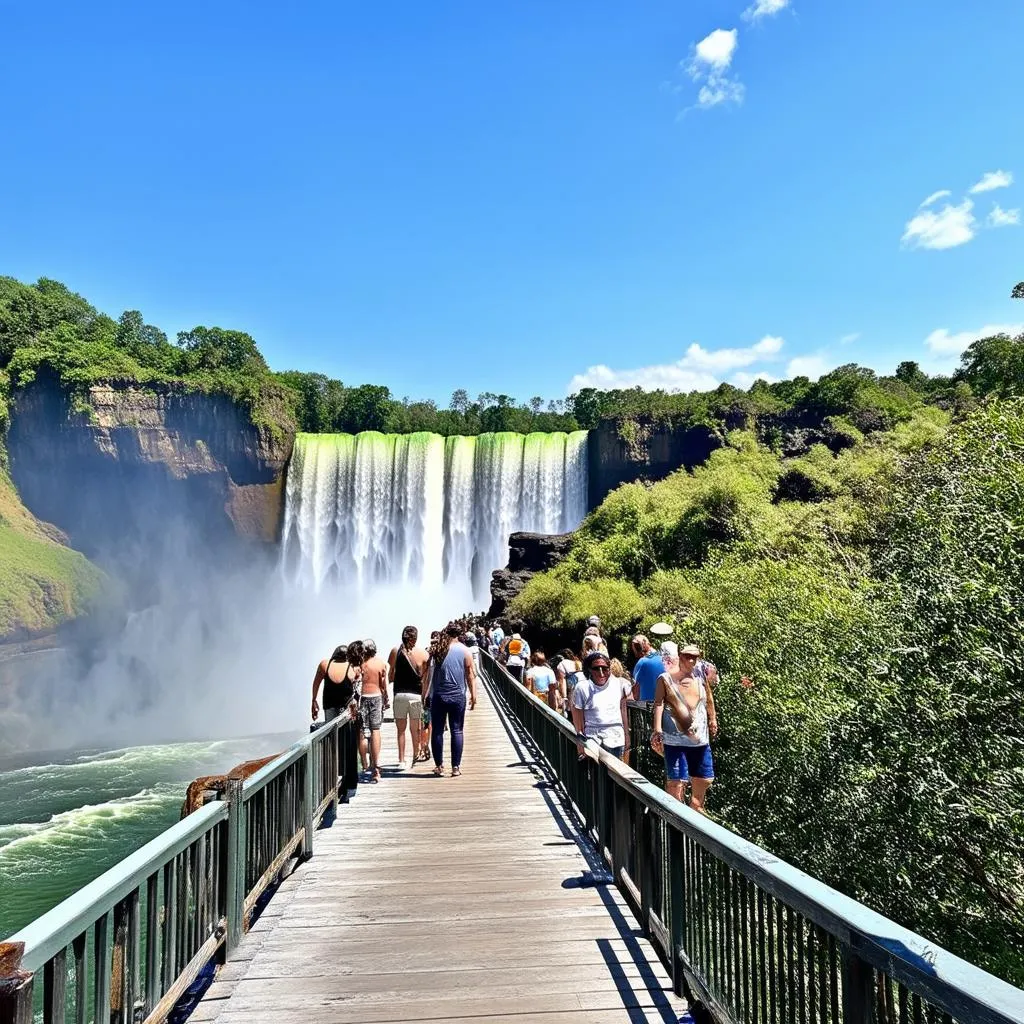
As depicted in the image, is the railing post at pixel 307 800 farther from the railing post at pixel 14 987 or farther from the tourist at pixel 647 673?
the railing post at pixel 14 987

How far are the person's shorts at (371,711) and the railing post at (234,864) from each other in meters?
4.72

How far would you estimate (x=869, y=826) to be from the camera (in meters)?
11.8

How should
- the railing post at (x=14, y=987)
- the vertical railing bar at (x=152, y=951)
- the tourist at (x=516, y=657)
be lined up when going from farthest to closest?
the tourist at (x=516, y=657), the vertical railing bar at (x=152, y=951), the railing post at (x=14, y=987)

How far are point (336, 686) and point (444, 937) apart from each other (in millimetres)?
4509

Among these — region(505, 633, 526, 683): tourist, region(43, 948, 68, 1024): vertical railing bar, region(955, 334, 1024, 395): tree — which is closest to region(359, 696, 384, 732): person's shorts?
region(43, 948, 68, 1024): vertical railing bar

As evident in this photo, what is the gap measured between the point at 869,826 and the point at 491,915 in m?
8.61

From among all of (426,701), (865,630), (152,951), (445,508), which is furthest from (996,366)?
(152,951)

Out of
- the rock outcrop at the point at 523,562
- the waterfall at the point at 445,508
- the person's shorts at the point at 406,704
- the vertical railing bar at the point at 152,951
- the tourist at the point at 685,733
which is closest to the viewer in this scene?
the vertical railing bar at the point at 152,951

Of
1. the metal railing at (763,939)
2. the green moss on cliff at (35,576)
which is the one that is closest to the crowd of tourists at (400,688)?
the metal railing at (763,939)

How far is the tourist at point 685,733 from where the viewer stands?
22.1ft

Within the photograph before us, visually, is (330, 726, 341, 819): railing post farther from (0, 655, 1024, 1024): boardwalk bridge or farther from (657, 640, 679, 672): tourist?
(657, 640, 679, 672): tourist

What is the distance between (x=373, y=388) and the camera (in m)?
84.8

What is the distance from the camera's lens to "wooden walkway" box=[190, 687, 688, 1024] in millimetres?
3961

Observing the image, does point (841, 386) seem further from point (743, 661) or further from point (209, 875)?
point (209, 875)
